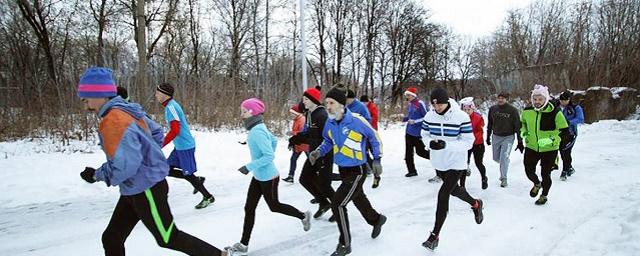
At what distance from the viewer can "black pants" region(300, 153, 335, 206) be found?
4816 mm

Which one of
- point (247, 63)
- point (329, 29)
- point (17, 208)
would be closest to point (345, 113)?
point (17, 208)

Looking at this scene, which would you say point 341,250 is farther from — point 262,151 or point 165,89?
point 165,89

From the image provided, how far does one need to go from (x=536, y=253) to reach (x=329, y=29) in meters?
26.0

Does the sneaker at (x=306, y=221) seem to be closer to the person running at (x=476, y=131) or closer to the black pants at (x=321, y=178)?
the black pants at (x=321, y=178)

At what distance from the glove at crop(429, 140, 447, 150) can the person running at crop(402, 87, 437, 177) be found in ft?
10.4

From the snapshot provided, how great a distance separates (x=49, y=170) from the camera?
7266mm

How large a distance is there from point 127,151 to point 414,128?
588 cm

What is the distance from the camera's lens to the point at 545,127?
548cm

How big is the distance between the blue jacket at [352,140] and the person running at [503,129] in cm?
384

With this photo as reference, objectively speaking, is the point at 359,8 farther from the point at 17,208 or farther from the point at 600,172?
the point at 17,208

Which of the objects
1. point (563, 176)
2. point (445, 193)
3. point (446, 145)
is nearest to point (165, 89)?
point (446, 145)

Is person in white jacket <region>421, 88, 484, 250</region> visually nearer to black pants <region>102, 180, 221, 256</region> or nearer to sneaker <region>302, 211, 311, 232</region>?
sneaker <region>302, 211, 311, 232</region>

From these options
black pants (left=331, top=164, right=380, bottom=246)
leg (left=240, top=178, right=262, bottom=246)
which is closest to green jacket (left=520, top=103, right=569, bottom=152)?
black pants (left=331, top=164, right=380, bottom=246)

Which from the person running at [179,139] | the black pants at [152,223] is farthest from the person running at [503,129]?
the black pants at [152,223]
